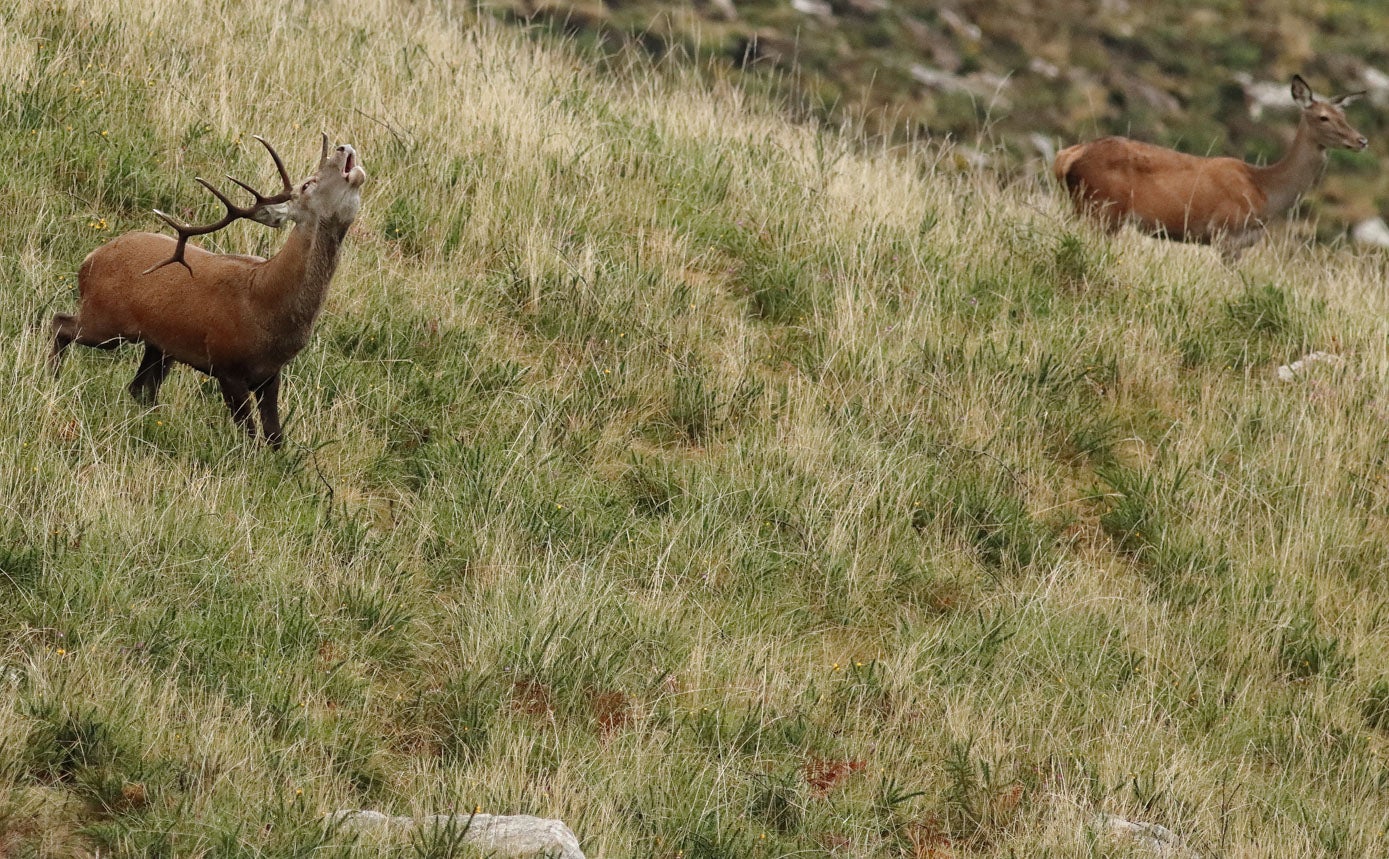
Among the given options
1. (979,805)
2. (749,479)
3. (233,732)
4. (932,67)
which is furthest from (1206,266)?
(932,67)

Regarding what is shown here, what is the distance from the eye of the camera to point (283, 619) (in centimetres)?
509

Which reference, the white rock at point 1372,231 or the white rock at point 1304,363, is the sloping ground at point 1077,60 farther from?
the white rock at point 1304,363

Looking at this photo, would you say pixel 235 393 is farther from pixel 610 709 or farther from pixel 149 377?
pixel 610 709

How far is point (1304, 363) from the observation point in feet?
28.3

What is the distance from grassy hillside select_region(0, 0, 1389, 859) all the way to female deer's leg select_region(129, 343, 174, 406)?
0.14 m

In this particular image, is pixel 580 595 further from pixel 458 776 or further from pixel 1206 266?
pixel 1206 266

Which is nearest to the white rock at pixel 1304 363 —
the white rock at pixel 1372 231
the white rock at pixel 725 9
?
the white rock at pixel 1372 231

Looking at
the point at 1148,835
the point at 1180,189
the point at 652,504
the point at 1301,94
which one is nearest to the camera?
the point at 1148,835

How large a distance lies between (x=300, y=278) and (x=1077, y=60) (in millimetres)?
26633

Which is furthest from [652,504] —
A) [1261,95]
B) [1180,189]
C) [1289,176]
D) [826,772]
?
[1261,95]

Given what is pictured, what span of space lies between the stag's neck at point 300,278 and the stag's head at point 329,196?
0.11ft

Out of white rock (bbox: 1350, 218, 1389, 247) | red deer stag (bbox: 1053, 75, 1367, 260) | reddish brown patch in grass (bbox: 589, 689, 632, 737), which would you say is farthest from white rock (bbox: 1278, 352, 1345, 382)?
white rock (bbox: 1350, 218, 1389, 247)

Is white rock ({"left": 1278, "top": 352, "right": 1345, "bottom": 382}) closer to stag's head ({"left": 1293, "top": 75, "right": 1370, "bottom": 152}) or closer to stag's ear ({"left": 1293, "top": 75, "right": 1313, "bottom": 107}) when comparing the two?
stag's head ({"left": 1293, "top": 75, "right": 1370, "bottom": 152})

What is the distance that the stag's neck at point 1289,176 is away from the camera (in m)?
11.4
